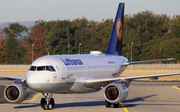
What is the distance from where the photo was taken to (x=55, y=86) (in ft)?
75.0

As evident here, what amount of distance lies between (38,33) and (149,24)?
56895mm

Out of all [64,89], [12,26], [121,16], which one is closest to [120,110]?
[64,89]

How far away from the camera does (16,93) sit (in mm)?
24438

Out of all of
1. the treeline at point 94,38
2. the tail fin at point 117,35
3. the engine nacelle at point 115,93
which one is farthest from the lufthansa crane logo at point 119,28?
the treeline at point 94,38

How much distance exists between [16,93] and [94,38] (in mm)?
125214

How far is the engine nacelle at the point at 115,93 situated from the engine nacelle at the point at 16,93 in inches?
254

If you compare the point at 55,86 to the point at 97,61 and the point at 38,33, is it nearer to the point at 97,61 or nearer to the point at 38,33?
the point at 97,61

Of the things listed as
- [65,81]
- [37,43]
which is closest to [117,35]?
[65,81]

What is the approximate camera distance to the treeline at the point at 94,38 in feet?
432

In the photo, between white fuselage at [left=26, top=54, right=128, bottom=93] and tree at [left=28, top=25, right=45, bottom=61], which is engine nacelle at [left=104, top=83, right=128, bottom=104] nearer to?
white fuselage at [left=26, top=54, right=128, bottom=93]

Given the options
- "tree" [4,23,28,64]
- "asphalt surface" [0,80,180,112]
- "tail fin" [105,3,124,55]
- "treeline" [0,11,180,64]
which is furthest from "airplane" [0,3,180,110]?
"tree" [4,23,28,64]

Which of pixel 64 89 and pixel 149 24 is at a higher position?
pixel 149 24

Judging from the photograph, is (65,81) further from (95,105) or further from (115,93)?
(95,105)

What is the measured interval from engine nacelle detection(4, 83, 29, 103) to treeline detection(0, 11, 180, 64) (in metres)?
106
